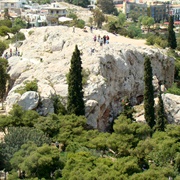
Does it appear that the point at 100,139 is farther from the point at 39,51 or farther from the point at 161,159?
the point at 39,51

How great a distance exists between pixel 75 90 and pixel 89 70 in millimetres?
4684

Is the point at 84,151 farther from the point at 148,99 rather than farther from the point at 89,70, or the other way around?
the point at 89,70

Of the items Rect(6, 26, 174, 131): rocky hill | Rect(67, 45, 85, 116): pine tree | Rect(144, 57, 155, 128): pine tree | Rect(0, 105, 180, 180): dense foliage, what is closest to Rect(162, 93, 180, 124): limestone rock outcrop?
Rect(144, 57, 155, 128): pine tree

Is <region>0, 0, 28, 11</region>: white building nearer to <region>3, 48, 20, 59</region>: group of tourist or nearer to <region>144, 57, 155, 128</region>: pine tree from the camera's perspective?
<region>3, 48, 20, 59</region>: group of tourist

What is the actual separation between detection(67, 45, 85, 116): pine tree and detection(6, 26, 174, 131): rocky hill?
4.63ft

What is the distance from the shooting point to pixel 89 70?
4231 centimetres

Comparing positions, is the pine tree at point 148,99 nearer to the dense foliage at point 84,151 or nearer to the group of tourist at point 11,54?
the dense foliage at point 84,151

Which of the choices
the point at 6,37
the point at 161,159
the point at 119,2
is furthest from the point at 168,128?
the point at 119,2

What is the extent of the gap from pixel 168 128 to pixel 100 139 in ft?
22.5

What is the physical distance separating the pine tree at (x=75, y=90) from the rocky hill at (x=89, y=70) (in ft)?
4.63

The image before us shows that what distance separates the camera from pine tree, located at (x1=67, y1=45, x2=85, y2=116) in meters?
38.1

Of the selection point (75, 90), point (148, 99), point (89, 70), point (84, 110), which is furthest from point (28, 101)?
point (148, 99)

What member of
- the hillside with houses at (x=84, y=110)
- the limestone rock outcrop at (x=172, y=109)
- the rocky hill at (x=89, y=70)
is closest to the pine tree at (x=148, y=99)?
the hillside with houses at (x=84, y=110)

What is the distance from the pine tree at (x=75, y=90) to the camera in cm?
3809
